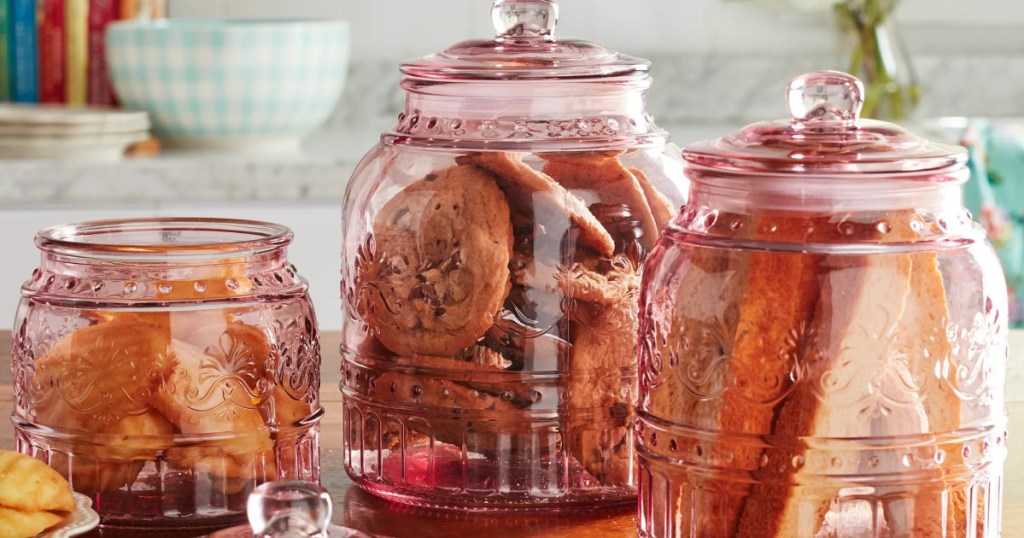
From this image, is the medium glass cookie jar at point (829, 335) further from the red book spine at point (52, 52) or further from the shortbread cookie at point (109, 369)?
the red book spine at point (52, 52)

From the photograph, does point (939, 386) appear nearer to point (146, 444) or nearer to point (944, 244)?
point (944, 244)

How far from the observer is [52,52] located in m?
2.45

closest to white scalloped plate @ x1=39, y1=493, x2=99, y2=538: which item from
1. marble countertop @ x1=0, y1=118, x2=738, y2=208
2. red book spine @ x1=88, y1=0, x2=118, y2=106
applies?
marble countertop @ x1=0, y1=118, x2=738, y2=208

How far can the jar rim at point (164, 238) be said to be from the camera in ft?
2.20

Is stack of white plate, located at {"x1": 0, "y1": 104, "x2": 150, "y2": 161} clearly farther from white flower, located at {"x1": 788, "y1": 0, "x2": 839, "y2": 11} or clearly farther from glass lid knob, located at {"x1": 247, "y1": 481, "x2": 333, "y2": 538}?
glass lid knob, located at {"x1": 247, "y1": 481, "x2": 333, "y2": 538}

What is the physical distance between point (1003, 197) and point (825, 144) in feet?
4.68

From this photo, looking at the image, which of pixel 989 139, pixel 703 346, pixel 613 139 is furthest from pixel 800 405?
pixel 989 139

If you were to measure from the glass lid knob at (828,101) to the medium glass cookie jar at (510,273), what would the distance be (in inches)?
4.7

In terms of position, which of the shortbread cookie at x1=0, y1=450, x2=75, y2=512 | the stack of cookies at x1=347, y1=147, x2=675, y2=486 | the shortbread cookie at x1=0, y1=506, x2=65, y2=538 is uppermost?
the stack of cookies at x1=347, y1=147, x2=675, y2=486

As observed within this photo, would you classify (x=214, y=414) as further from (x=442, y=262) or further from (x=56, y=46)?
(x=56, y=46)

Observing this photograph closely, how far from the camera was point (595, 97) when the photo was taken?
732mm

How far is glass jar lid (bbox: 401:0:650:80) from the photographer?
28.2 inches

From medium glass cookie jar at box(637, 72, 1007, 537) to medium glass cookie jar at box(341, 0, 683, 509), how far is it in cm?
8

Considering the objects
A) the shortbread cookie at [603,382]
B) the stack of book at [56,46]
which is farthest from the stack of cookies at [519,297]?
the stack of book at [56,46]
